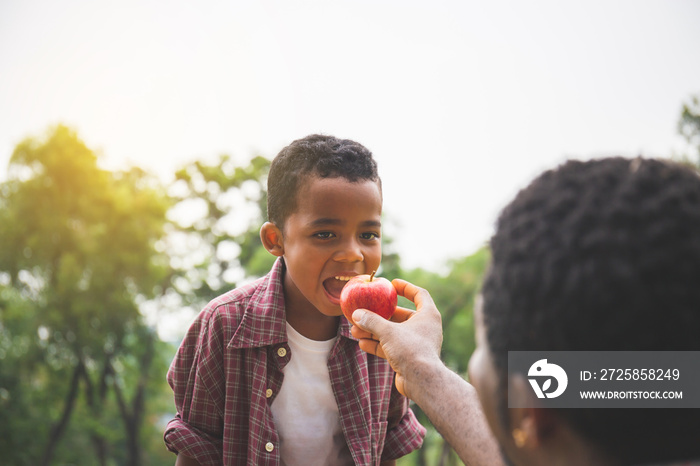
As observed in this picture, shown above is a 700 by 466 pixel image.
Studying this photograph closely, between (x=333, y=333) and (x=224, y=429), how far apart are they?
32.5 inches

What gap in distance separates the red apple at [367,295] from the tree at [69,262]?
18.6 metres

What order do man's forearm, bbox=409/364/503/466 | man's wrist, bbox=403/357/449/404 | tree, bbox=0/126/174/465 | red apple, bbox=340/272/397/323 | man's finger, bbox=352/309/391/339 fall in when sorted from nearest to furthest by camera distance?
man's forearm, bbox=409/364/503/466
man's wrist, bbox=403/357/449/404
man's finger, bbox=352/309/391/339
red apple, bbox=340/272/397/323
tree, bbox=0/126/174/465

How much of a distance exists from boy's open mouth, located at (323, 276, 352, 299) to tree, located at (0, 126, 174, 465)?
18485 mm

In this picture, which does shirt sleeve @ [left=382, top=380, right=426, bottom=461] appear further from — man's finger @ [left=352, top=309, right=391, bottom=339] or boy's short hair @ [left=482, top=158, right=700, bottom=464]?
boy's short hair @ [left=482, top=158, right=700, bottom=464]

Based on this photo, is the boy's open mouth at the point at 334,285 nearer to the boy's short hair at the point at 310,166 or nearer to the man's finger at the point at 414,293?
the man's finger at the point at 414,293

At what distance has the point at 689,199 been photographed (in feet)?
3.46

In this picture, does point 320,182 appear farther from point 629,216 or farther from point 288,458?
point 629,216

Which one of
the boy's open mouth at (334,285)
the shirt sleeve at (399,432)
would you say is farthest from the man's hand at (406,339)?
the shirt sleeve at (399,432)

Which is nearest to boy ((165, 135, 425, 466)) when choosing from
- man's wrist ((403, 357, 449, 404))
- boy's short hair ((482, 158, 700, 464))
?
man's wrist ((403, 357, 449, 404))

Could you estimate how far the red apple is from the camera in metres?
2.79

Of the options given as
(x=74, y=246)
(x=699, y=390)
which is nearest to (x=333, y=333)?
(x=699, y=390)

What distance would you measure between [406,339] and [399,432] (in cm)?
115

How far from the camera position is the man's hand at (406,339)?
2213mm

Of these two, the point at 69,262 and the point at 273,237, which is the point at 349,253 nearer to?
the point at 273,237
